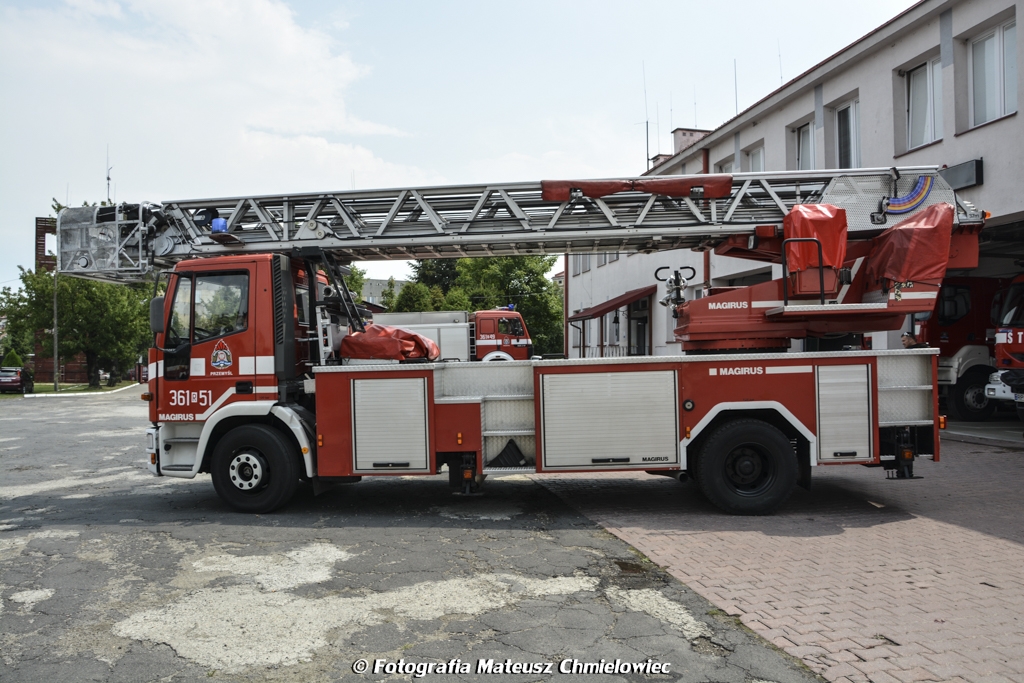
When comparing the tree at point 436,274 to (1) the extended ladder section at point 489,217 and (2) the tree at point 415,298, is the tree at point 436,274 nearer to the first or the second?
(2) the tree at point 415,298

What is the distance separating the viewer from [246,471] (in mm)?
8305

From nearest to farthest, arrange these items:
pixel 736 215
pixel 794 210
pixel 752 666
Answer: pixel 752 666
pixel 794 210
pixel 736 215

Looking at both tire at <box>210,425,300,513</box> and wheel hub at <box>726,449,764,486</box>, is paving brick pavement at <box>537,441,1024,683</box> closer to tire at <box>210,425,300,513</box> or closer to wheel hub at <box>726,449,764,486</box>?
wheel hub at <box>726,449,764,486</box>

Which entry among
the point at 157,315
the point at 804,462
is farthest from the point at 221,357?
the point at 804,462

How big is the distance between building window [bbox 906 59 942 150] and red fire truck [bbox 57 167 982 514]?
24.2ft

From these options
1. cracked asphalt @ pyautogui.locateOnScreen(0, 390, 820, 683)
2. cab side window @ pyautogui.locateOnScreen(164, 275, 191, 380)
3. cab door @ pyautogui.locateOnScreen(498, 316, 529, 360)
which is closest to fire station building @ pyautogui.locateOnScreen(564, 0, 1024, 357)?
cracked asphalt @ pyautogui.locateOnScreen(0, 390, 820, 683)

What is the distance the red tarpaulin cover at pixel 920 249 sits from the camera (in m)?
7.85

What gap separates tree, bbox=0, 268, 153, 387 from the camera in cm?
4309

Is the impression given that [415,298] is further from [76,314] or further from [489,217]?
[489,217]

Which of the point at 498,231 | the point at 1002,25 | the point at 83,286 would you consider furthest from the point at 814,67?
the point at 83,286

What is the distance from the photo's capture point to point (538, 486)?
10.1 m

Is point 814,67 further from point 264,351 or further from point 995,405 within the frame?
point 264,351

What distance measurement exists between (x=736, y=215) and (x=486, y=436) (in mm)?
3750

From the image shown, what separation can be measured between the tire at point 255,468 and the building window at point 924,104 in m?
13.0
